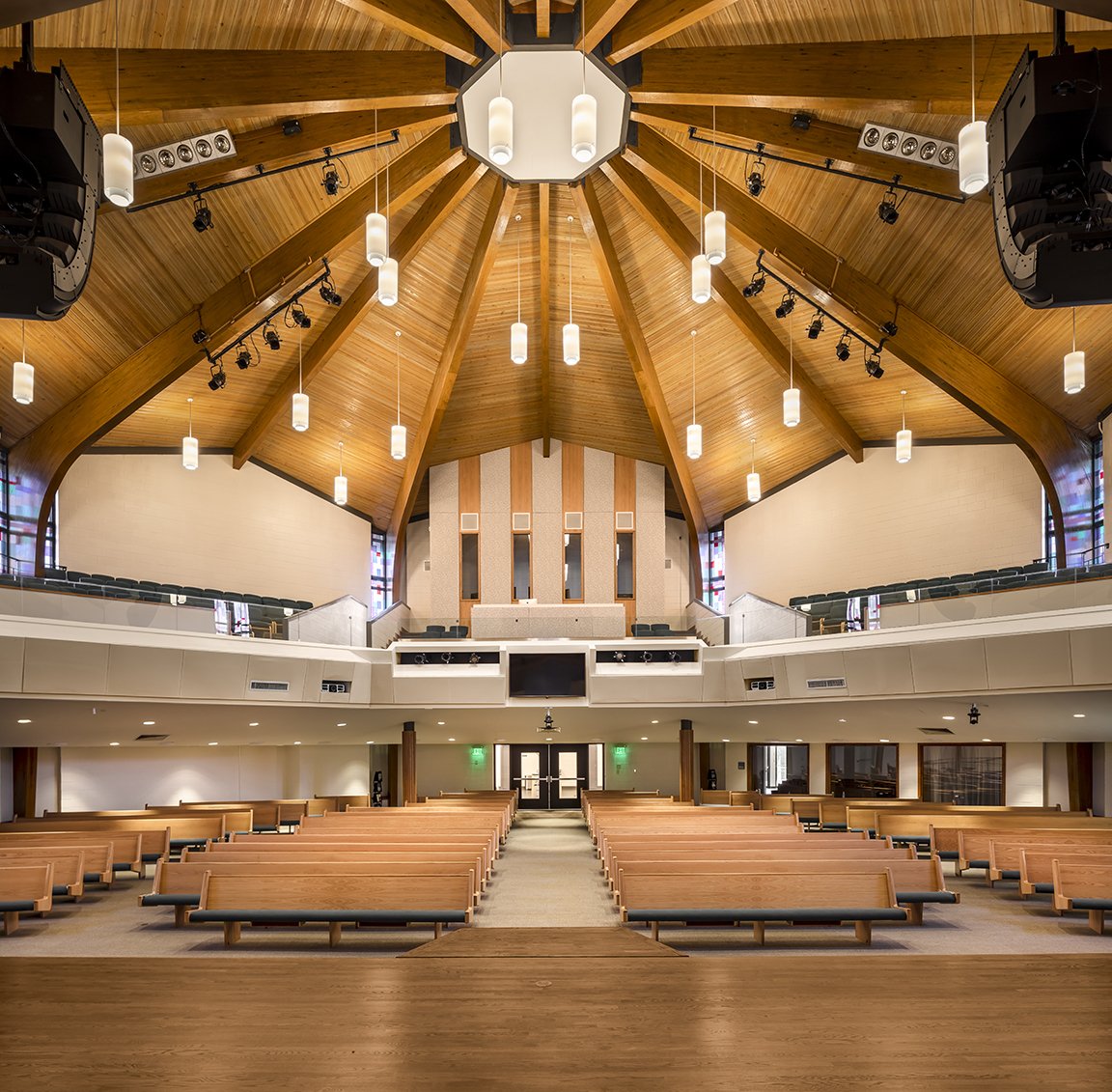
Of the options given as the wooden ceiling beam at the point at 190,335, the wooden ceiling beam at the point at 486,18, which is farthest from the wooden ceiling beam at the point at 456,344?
the wooden ceiling beam at the point at 486,18

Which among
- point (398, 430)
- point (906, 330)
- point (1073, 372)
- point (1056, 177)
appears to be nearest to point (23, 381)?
point (398, 430)

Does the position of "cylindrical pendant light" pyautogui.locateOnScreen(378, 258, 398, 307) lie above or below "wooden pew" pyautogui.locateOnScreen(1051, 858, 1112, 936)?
above

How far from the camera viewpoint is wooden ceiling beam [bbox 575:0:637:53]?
29.7 ft

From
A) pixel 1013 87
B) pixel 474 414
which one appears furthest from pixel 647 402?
pixel 1013 87

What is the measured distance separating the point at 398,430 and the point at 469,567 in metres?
10.1

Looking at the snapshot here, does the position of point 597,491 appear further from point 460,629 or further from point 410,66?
point 410,66

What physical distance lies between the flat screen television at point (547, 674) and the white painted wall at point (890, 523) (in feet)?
16.1

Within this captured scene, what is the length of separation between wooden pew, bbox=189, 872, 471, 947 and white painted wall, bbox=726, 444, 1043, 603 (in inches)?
513

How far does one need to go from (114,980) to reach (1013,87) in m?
6.46

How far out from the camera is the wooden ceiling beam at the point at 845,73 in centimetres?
918

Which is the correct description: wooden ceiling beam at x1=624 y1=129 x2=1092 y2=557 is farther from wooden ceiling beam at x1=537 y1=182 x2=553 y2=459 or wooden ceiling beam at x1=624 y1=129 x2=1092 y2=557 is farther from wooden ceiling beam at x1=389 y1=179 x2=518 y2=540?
wooden ceiling beam at x1=389 y1=179 x2=518 y2=540

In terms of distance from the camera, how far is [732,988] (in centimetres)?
467

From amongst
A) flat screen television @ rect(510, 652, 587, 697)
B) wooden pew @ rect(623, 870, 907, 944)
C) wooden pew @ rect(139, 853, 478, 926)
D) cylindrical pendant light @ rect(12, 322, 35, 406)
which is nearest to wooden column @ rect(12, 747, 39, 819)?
cylindrical pendant light @ rect(12, 322, 35, 406)

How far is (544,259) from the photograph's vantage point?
16234mm
